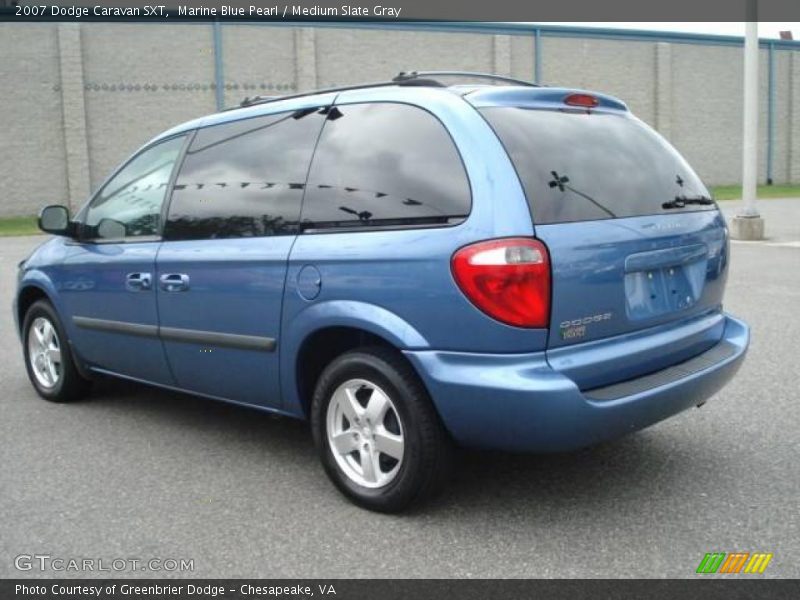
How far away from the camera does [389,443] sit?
11.5ft

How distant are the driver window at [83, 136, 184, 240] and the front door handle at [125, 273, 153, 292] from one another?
24 cm

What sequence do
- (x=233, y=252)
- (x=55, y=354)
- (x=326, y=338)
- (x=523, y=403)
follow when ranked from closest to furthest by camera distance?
(x=523, y=403)
(x=326, y=338)
(x=233, y=252)
(x=55, y=354)

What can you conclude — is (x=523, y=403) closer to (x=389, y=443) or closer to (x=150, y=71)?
(x=389, y=443)

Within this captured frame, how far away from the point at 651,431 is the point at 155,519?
2575mm

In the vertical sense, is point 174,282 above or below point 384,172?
below

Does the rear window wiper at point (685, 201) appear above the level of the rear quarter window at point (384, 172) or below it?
below

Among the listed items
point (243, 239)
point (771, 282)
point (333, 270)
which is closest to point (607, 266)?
point (333, 270)

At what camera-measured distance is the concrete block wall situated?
29.1 meters

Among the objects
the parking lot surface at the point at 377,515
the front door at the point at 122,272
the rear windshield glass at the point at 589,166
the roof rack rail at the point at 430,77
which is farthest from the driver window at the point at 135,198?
the rear windshield glass at the point at 589,166

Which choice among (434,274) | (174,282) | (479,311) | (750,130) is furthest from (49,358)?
(750,130)

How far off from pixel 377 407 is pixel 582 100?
5.42ft

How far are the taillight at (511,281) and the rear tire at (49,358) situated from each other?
322 cm

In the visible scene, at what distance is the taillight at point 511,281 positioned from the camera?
10.3 feet

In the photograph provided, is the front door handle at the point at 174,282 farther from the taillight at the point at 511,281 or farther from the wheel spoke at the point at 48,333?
the taillight at the point at 511,281
